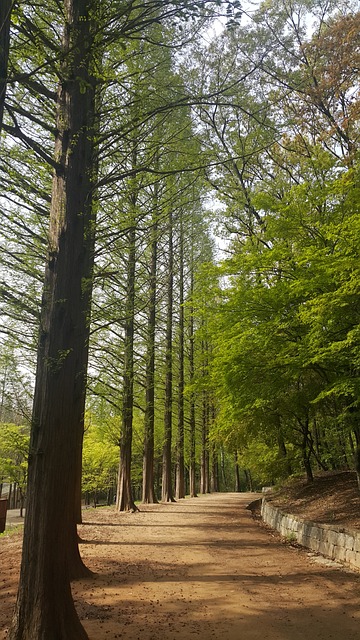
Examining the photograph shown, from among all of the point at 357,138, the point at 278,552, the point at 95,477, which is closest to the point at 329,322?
the point at 278,552

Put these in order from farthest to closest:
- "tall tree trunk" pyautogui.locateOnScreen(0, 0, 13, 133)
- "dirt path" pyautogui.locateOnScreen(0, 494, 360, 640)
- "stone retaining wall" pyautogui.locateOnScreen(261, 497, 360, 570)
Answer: "stone retaining wall" pyautogui.locateOnScreen(261, 497, 360, 570)
"dirt path" pyautogui.locateOnScreen(0, 494, 360, 640)
"tall tree trunk" pyautogui.locateOnScreen(0, 0, 13, 133)

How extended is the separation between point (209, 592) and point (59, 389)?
332 centimetres

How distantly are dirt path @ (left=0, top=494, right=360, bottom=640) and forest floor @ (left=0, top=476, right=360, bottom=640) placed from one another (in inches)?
0.4

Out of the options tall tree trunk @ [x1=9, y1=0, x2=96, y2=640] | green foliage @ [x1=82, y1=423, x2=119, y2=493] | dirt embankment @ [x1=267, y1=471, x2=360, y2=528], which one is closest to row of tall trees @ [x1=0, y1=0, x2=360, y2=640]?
tall tree trunk @ [x1=9, y1=0, x2=96, y2=640]

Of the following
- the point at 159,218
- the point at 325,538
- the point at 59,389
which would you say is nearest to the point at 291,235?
the point at 159,218

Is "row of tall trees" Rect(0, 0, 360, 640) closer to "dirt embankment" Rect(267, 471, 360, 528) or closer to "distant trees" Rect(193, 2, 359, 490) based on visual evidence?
"distant trees" Rect(193, 2, 359, 490)

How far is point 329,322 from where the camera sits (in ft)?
24.8

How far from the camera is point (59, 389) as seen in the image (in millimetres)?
4016

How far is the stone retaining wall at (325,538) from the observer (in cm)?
669

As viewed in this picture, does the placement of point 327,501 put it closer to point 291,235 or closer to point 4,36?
point 291,235

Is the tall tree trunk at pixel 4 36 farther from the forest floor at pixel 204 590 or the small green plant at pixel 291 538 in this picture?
the small green plant at pixel 291 538

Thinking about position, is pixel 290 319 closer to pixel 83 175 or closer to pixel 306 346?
pixel 306 346

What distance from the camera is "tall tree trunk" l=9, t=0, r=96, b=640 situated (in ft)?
11.8

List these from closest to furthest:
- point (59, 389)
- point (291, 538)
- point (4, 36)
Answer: point (4, 36)
point (59, 389)
point (291, 538)
